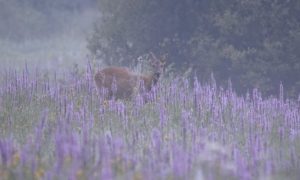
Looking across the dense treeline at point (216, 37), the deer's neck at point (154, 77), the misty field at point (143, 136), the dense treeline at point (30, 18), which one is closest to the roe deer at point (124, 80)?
the deer's neck at point (154, 77)

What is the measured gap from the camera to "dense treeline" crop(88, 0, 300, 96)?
12.4 m

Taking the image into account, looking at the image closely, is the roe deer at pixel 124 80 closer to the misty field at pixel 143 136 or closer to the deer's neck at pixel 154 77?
the deer's neck at pixel 154 77

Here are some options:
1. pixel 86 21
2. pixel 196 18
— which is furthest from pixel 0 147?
pixel 86 21

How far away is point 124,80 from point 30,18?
16.3 meters

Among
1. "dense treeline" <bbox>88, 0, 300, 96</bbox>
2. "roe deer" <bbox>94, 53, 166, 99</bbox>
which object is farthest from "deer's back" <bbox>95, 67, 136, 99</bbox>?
"dense treeline" <bbox>88, 0, 300, 96</bbox>

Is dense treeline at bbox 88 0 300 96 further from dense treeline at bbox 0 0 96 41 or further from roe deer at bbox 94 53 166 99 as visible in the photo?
dense treeline at bbox 0 0 96 41

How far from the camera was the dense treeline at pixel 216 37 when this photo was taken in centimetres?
1237

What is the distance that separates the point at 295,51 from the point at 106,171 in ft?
28.5

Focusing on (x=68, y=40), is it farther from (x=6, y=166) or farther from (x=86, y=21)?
(x=6, y=166)

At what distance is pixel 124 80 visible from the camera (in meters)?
9.80

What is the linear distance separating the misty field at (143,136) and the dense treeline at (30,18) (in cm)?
1470

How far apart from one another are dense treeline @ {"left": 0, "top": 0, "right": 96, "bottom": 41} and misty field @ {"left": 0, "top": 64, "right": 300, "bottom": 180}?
14.7 meters

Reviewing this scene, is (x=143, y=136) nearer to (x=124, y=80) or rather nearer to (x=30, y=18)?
(x=124, y=80)

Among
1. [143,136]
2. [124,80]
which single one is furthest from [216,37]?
[143,136]
